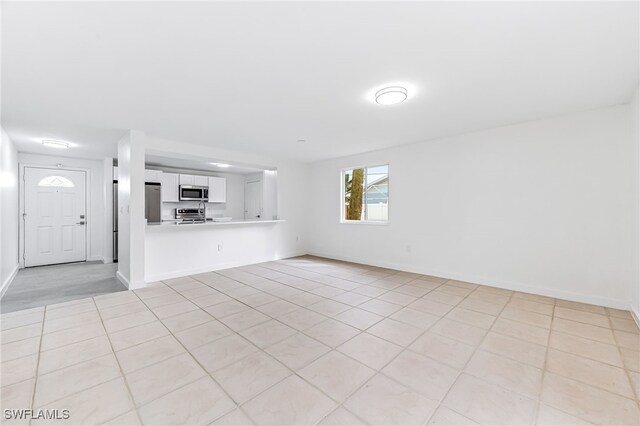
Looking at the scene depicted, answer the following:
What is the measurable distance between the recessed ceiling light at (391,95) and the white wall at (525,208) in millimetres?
2130

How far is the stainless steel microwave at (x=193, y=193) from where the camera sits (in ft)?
22.0

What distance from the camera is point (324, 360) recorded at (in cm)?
208

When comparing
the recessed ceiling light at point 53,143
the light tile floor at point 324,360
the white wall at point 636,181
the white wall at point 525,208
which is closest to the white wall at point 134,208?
the light tile floor at point 324,360

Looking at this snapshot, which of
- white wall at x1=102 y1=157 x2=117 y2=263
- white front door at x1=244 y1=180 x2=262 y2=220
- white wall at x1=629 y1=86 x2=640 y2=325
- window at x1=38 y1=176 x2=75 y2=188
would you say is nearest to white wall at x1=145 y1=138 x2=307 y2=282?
white front door at x1=244 y1=180 x2=262 y2=220

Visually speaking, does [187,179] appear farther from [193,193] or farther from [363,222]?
[363,222]

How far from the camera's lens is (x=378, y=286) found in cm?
403

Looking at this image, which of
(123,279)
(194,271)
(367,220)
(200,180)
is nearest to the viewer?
(123,279)

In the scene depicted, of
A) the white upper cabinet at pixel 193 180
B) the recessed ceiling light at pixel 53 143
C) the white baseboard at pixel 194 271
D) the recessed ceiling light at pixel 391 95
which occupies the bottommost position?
the white baseboard at pixel 194 271

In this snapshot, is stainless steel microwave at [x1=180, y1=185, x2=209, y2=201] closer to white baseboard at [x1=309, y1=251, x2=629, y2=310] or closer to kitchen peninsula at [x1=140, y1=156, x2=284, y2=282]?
A: kitchen peninsula at [x1=140, y1=156, x2=284, y2=282]

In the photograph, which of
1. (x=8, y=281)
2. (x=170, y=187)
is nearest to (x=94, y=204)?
(x=170, y=187)

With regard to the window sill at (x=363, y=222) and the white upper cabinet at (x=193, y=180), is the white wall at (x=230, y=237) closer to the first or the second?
the window sill at (x=363, y=222)

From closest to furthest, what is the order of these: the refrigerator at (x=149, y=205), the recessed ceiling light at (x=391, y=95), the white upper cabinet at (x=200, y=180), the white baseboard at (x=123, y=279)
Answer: the recessed ceiling light at (x=391, y=95), the white baseboard at (x=123, y=279), the refrigerator at (x=149, y=205), the white upper cabinet at (x=200, y=180)

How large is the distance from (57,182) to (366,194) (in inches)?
260

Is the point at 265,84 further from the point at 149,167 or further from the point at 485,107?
the point at 149,167
